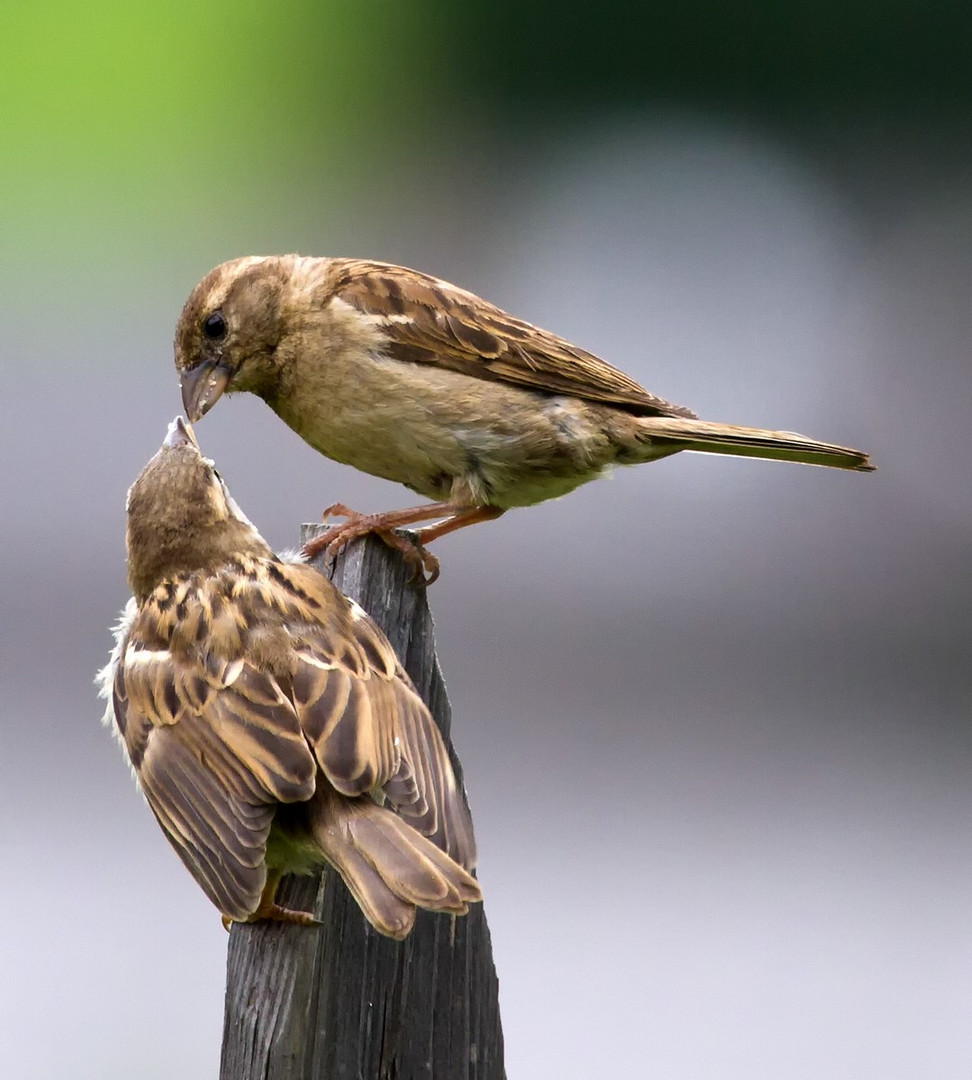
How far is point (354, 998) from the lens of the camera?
2.17 m

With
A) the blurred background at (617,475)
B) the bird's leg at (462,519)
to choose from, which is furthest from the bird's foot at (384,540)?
the blurred background at (617,475)

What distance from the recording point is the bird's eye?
366 cm

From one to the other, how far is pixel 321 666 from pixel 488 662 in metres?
3.18

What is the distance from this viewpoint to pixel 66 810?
4938 millimetres

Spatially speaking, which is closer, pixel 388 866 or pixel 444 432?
pixel 388 866

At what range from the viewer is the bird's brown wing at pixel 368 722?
2186mm

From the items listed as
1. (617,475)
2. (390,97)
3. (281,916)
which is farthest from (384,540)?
(390,97)

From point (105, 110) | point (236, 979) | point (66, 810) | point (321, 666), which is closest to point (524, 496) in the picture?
point (321, 666)

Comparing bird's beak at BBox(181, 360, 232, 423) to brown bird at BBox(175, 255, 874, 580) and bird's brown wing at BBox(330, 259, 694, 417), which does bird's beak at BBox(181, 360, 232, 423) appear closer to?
brown bird at BBox(175, 255, 874, 580)

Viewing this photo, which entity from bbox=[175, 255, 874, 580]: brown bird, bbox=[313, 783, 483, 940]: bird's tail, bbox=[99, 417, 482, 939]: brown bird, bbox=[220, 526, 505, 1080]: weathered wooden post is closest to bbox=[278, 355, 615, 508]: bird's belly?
bbox=[175, 255, 874, 580]: brown bird

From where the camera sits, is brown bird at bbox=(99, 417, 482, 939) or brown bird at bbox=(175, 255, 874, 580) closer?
brown bird at bbox=(99, 417, 482, 939)

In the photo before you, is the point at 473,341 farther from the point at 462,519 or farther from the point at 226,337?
the point at 226,337

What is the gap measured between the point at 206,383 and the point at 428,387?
53 cm

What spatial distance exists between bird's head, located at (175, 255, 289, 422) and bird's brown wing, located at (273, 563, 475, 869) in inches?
50.4
